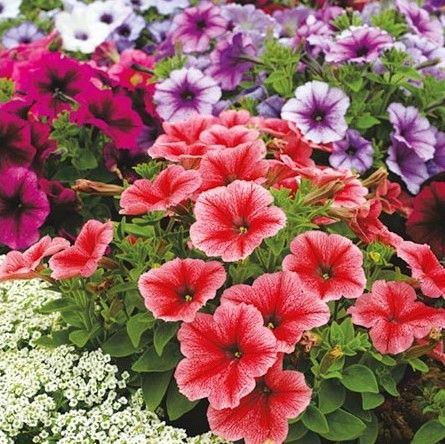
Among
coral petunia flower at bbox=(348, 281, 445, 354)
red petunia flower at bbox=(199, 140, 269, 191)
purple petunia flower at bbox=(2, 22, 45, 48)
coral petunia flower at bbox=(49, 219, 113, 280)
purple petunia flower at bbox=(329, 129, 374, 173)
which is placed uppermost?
red petunia flower at bbox=(199, 140, 269, 191)

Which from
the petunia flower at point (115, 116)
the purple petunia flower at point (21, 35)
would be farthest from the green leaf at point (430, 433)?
the purple petunia flower at point (21, 35)

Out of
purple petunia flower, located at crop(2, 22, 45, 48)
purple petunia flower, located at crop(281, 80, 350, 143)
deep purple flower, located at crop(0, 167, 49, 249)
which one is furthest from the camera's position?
purple petunia flower, located at crop(2, 22, 45, 48)

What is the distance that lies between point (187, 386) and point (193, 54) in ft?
5.73

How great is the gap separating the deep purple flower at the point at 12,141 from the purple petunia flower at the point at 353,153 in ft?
2.73

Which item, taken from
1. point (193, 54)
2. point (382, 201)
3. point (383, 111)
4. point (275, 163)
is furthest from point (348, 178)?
point (193, 54)

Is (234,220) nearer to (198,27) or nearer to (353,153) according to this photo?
(353,153)

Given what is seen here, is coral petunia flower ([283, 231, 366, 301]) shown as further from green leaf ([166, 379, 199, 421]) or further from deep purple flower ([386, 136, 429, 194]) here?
deep purple flower ([386, 136, 429, 194])

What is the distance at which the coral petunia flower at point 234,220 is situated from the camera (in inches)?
66.3

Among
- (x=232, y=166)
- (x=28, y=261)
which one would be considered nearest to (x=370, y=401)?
(x=232, y=166)

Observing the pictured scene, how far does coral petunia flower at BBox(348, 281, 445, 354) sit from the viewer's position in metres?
1.74

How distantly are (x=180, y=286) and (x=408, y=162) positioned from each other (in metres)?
1.11

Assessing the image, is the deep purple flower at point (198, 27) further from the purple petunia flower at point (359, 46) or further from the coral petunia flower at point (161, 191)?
the coral petunia flower at point (161, 191)

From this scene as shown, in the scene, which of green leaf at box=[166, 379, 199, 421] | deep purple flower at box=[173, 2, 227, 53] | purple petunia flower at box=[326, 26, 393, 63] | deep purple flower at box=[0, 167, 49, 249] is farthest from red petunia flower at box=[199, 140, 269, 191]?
deep purple flower at box=[173, 2, 227, 53]

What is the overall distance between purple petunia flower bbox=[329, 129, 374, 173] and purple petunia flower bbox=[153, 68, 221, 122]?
1.38 feet
